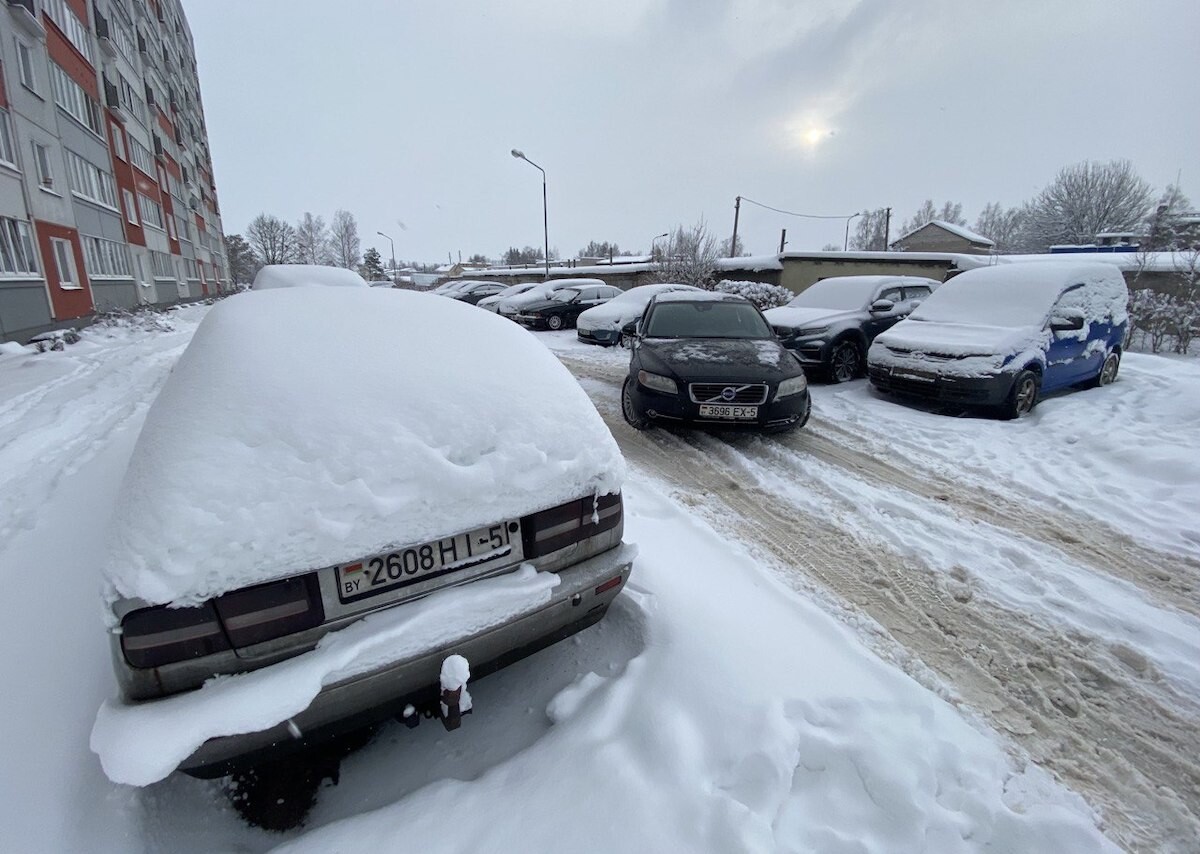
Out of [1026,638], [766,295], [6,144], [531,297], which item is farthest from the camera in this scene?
[766,295]

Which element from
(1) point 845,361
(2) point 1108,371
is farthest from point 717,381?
(2) point 1108,371

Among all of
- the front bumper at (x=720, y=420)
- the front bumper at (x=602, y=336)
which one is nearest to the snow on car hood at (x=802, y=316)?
the front bumper at (x=720, y=420)

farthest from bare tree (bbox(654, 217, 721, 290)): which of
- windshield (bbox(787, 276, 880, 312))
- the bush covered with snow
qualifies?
windshield (bbox(787, 276, 880, 312))

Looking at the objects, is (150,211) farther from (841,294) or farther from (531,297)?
(841,294)

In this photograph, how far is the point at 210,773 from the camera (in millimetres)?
1521

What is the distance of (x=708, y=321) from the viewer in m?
6.52

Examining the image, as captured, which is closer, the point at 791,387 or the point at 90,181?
the point at 791,387

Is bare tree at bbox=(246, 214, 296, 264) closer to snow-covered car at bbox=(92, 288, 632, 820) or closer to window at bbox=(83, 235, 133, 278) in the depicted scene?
window at bbox=(83, 235, 133, 278)

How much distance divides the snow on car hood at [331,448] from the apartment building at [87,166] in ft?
53.2

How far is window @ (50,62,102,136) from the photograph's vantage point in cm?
1681

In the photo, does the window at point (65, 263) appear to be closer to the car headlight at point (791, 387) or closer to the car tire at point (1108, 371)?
the car headlight at point (791, 387)

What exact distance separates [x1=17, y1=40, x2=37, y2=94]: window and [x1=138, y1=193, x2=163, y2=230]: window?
11946 mm

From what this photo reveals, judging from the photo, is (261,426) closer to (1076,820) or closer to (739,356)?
(1076,820)

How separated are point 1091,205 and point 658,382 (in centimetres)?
5325
